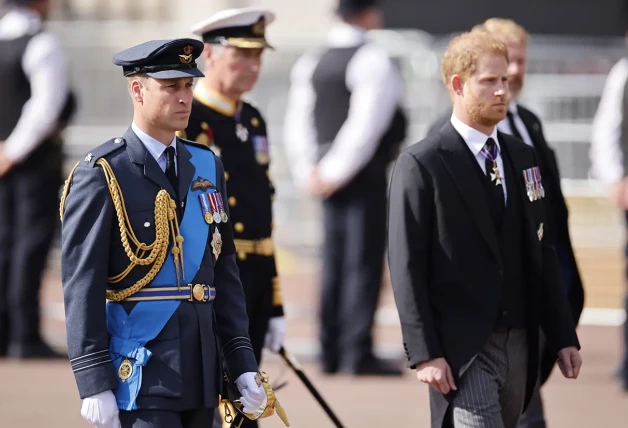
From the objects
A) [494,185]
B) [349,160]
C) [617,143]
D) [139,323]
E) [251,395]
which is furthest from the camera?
[349,160]

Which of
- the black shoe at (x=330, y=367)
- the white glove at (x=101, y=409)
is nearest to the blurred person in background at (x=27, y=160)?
the black shoe at (x=330, y=367)

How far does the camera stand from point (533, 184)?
4.81m

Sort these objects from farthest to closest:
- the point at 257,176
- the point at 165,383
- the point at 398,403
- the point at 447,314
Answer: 1. the point at 398,403
2. the point at 257,176
3. the point at 447,314
4. the point at 165,383

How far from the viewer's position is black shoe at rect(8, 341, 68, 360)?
8727mm

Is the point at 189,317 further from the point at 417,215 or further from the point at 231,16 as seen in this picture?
the point at 231,16

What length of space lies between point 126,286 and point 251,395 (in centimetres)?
48

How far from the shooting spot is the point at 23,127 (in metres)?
8.61

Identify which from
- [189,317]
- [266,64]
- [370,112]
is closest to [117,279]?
[189,317]

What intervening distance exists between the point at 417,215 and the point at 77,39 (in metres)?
8.04

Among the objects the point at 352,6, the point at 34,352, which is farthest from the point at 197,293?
the point at 34,352

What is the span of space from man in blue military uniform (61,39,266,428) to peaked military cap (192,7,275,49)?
4.29 ft

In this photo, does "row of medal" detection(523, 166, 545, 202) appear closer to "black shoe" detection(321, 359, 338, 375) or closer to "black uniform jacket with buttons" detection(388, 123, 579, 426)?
"black uniform jacket with buttons" detection(388, 123, 579, 426)

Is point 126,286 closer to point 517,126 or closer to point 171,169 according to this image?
point 171,169

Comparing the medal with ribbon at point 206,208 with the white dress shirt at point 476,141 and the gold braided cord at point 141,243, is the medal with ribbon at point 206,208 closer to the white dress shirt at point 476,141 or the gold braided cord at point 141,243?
the gold braided cord at point 141,243
